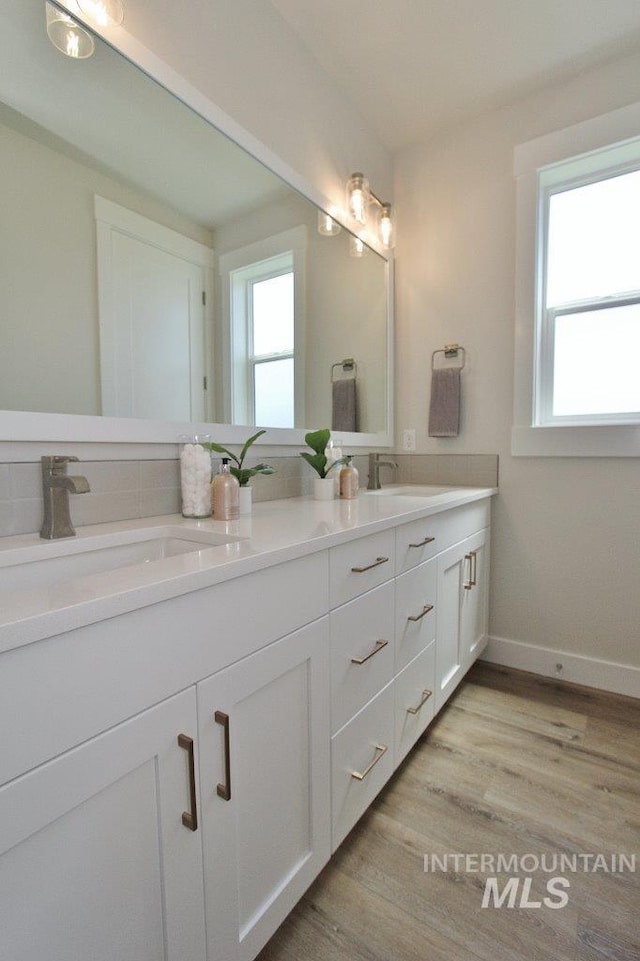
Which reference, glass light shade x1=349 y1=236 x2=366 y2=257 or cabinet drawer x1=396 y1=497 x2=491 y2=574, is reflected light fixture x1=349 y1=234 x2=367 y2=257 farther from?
cabinet drawer x1=396 y1=497 x2=491 y2=574

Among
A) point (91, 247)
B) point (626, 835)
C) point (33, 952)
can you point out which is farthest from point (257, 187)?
point (626, 835)

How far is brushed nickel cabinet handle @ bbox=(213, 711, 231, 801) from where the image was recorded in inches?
28.2

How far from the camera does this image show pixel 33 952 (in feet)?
1.70

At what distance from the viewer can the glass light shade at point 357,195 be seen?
193 cm

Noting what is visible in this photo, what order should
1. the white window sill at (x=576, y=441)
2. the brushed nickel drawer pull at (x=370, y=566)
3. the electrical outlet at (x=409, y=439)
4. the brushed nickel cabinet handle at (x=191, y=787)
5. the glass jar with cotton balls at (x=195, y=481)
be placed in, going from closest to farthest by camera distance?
1. the brushed nickel cabinet handle at (x=191, y=787)
2. the brushed nickel drawer pull at (x=370, y=566)
3. the glass jar with cotton balls at (x=195, y=481)
4. the white window sill at (x=576, y=441)
5. the electrical outlet at (x=409, y=439)

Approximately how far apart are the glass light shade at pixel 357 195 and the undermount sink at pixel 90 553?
1.69 meters

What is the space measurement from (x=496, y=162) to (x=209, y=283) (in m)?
1.59

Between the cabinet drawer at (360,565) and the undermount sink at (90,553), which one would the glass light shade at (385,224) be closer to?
the cabinet drawer at (360,565)

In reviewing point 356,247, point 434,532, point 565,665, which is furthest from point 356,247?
point 565,665

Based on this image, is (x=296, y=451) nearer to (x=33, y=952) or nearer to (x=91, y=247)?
(x=91, y=247)

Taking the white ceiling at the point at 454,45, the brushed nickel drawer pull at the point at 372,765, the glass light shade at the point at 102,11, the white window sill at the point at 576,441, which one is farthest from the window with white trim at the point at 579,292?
the glass light shade at the point at 102,11

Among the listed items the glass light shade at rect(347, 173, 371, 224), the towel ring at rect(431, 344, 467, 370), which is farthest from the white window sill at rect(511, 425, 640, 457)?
the glass light shade at rect(347, 173, 371, 224)

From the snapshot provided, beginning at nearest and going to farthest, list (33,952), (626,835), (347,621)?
(33,952) → (347,621) → (626,835)

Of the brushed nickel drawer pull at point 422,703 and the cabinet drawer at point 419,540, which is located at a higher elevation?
the cabinet drawer at point 419,540
